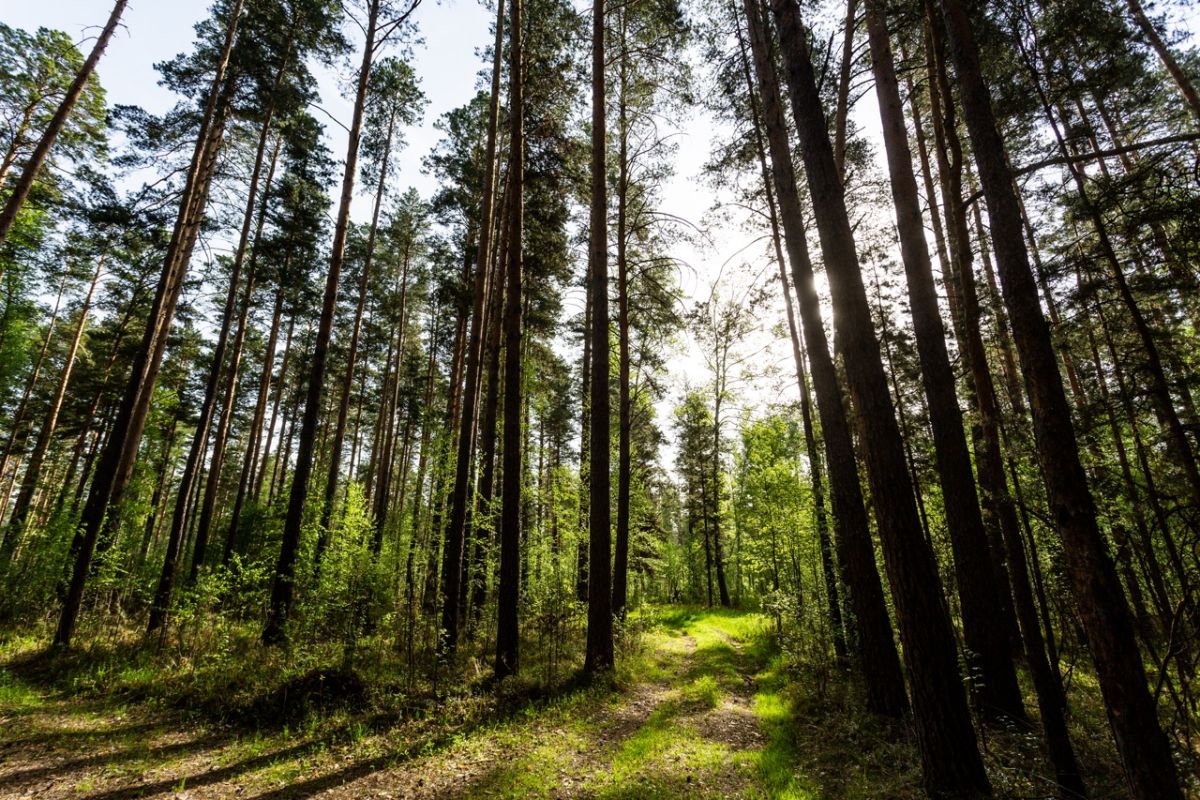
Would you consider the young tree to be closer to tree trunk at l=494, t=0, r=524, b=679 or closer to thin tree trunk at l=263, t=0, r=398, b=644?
thin tree trunk at l=263, t=0, r=398, b=644

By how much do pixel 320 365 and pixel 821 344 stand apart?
33.0 feet

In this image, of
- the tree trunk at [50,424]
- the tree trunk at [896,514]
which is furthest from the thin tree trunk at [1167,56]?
the tree trunk at [50,424]

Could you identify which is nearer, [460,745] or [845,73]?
[460,745]

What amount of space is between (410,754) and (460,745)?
610 millimetres

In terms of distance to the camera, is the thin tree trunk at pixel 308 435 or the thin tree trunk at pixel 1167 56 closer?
the thin tree trunk at pixel 1167 56

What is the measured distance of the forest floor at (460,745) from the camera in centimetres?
488

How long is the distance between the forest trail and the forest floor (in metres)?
0.03

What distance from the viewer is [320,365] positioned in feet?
33.6

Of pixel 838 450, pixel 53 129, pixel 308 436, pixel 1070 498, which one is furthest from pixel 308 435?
pixel 1070 498

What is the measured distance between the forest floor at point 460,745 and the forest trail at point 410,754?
0.08 ft

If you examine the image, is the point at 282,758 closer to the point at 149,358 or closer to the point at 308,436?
the point at 308,436

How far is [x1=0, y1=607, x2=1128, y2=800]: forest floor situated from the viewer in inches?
192

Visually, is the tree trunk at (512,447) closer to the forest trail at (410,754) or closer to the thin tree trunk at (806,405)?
the forest trail at (410,754)

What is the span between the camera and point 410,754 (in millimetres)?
5789
